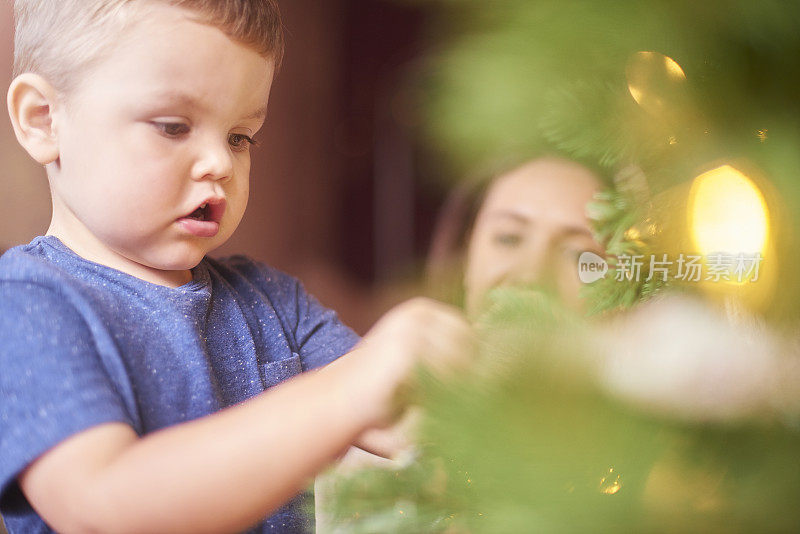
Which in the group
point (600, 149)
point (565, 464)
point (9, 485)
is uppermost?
point (600, 149)

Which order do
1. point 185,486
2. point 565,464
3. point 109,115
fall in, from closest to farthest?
point 565,464 < point 185,486 < point 109,115

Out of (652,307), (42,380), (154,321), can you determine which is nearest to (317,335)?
(154,321)

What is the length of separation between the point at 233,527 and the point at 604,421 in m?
0.22

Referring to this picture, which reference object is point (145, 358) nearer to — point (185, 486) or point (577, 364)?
point (185, 486)

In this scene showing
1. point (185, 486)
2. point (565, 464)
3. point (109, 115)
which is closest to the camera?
point (565, 464)

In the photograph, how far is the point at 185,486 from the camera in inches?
14.0

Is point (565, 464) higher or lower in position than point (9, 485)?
higher

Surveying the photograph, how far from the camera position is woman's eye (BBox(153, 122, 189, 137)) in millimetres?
475

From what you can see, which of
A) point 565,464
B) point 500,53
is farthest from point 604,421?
point 500,53

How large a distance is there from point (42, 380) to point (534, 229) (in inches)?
15.1

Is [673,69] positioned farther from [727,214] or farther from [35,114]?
[35,114]

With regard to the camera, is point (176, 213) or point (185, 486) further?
point (176, 213)

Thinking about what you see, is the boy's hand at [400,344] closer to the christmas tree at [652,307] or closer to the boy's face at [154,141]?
the christmas tree at [652,307]

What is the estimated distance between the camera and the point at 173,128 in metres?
0.48
